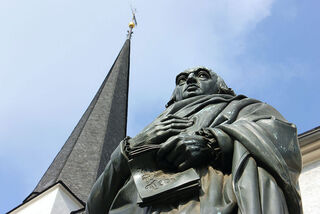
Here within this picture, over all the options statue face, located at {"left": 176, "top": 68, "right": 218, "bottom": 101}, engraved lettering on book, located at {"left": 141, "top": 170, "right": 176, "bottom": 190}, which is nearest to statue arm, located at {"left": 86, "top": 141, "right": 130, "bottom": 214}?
engraved lettering on book, located at {"left": 141, "top": 170, "right": 176, "bottom": 190}

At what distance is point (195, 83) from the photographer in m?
3.55

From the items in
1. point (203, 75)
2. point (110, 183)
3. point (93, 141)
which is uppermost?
point (203, 75)

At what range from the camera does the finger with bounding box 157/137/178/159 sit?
109 inches

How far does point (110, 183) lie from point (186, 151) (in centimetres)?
53

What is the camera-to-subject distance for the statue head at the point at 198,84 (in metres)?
3.52

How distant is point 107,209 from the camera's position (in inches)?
119

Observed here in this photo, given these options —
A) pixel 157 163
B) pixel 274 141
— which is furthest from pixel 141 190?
pixel 274 141

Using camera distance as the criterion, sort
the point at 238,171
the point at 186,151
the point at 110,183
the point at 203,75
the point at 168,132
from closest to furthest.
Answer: the point at 238,171, the point at 186,151, the point at 168,132, the point at 110,183, the point at 203,75

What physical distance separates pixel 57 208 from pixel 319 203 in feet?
38.3

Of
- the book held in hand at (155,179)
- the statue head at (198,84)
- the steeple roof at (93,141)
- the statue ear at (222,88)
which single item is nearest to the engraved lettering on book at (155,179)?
the book held in hand at (155,179)

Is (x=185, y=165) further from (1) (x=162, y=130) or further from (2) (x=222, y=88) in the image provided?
(2) (x=222, y=88)

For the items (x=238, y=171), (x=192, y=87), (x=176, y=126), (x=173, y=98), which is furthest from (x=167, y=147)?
(x=173, y=98)

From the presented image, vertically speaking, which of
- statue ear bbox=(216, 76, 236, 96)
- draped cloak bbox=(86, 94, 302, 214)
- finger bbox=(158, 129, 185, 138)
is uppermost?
statue ear bbox=(216, 76, 236, 96)

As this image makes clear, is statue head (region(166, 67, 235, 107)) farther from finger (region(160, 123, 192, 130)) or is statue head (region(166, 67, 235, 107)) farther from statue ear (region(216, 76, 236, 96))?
finger (region(160, 123, 192, 130))
